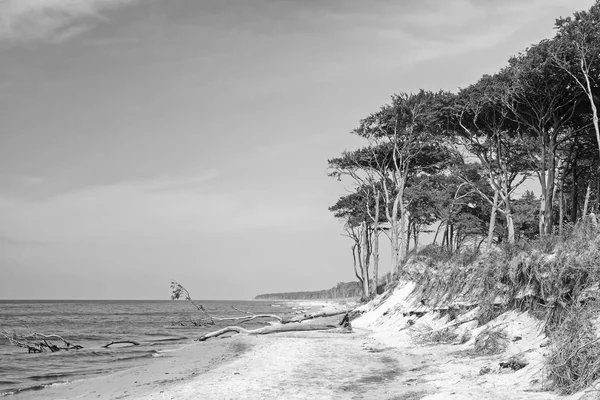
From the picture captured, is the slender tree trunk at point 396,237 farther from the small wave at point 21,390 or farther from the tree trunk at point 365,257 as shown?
the small wave at point 21,390

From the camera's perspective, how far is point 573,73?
62.1ft

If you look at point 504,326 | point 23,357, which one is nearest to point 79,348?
point 23,357

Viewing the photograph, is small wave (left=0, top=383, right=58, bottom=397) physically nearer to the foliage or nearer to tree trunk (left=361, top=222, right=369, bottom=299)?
the foliage

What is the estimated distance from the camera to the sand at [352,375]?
820 cm

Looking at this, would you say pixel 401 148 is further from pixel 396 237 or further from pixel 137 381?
pixel 137 381

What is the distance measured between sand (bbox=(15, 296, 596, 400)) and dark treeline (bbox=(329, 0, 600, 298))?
377cm

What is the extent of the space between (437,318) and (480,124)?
1155 centimetres

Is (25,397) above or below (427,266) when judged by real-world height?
below

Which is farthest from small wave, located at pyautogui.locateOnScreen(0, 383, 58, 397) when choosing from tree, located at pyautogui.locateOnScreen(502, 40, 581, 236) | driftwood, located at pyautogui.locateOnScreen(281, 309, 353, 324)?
tree, located at pyautogui.locateOnScreen(502, 40, 581, 236)

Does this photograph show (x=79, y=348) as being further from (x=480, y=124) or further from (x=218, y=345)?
(x=480, y=124)

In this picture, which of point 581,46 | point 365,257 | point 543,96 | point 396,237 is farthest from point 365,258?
point 581,46

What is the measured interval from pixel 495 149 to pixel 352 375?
2120cm

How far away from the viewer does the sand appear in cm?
820

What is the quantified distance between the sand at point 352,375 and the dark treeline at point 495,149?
377cm
